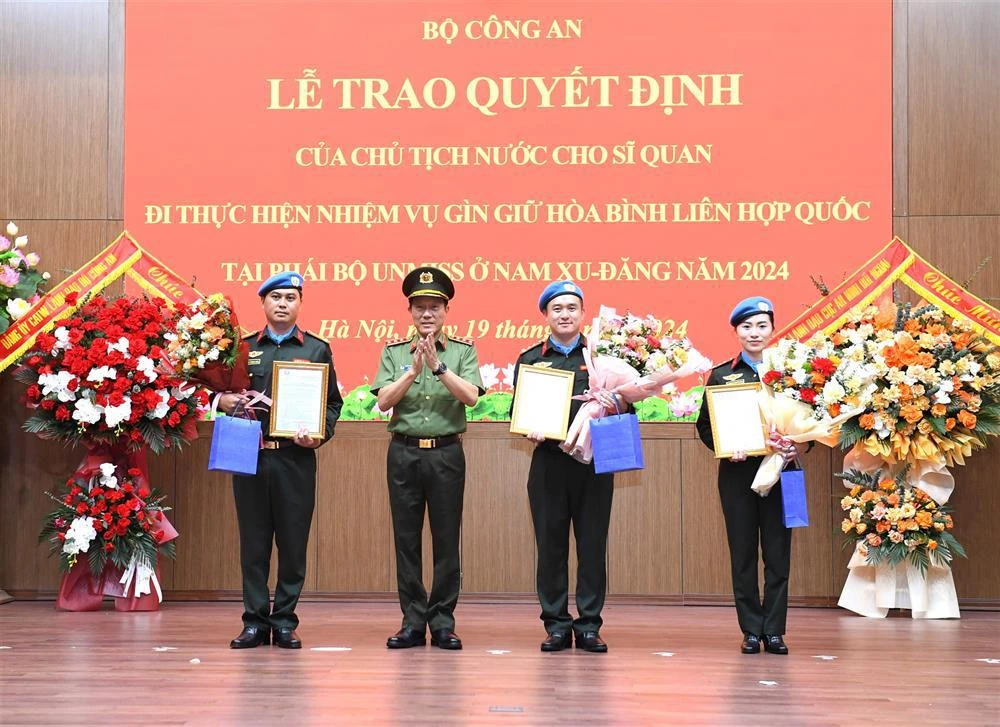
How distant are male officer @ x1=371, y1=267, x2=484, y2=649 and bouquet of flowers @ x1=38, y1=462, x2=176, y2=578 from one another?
68.0 inches

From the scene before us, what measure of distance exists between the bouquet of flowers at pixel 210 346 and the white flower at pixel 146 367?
103cm

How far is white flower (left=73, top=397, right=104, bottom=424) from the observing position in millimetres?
5457

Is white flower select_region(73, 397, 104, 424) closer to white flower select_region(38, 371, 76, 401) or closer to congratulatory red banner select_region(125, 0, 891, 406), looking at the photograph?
white flower select_region(38, 371, 76, 401)

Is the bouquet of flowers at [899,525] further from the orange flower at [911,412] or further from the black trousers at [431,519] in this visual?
the black trousers at [431,519]

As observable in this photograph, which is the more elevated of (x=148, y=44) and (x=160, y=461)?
(x=148, y=44)

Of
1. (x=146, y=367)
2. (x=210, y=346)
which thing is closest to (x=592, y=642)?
(x=210, y=346)

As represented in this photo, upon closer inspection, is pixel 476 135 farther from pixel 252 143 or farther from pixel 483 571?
pixel 483 571

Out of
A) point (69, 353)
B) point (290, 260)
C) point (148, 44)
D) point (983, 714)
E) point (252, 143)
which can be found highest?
point (148, 44)

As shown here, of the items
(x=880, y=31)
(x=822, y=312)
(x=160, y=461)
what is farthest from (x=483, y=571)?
(x=880, y=31)

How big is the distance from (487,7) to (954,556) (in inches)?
151

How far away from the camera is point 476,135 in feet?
21.4

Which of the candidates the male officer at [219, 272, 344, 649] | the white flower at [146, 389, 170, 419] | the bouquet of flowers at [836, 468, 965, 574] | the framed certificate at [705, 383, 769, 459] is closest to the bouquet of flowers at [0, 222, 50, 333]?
the white flower at [146, 389, 170, 419]

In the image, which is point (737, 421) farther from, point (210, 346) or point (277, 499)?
point (210, 346)

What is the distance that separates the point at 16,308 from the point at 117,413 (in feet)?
3.10
